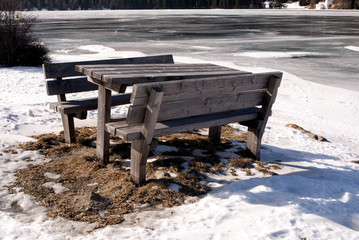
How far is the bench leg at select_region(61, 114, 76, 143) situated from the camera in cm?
514

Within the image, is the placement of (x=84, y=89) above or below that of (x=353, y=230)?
above

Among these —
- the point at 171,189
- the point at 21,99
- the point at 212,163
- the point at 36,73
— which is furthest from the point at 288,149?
the point at 36,73

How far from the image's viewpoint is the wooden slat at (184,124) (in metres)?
3.80

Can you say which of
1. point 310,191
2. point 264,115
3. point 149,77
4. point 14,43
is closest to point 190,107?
point 149,77

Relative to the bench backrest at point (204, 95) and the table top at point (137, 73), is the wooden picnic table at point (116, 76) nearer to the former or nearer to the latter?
the table top at point (137, 73)

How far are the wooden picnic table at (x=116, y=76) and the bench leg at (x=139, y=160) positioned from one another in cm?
57

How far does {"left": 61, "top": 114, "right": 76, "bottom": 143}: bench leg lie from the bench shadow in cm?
221

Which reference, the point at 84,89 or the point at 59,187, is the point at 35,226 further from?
the point at 84,89

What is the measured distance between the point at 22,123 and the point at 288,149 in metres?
3.95

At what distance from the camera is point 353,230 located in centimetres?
321

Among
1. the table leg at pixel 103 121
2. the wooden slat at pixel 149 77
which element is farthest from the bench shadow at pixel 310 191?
the table leg at pixel 103 121

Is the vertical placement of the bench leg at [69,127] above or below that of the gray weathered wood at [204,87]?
below

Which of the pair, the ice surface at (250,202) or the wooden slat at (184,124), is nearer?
the ice surface at (250,202)

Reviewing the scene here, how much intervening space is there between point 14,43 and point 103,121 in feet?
30.5
